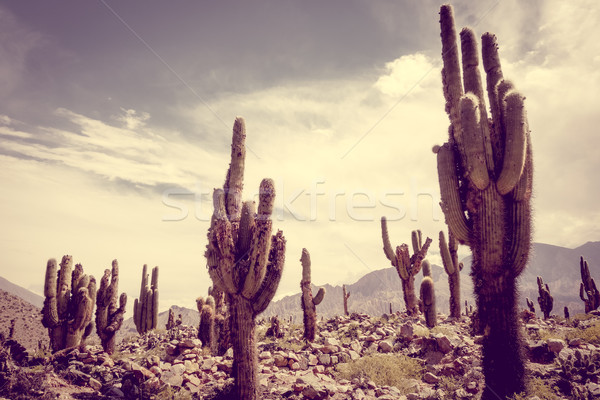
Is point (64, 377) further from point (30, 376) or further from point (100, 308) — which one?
point (100, 308)

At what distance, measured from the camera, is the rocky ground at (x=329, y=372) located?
772 cm

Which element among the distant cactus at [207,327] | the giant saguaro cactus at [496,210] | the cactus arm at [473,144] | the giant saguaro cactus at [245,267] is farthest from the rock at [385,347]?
the cactus arm at [473,144]

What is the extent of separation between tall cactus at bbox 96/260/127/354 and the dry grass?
393 inches

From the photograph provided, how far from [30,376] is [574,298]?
136 metres

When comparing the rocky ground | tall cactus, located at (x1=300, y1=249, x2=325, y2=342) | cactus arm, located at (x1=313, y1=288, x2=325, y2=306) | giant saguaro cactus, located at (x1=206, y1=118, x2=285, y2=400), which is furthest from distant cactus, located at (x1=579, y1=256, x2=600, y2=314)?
giant saguaro cactus, located at (x1=206, y1=118, x2=285, y2=400)

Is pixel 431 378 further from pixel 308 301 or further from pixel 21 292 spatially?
pixel 21 292

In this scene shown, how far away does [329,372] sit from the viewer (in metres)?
10.5

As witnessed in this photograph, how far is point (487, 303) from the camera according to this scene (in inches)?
291

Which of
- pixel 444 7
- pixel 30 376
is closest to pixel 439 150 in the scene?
pixel 444 7

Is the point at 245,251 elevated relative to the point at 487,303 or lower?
elevated

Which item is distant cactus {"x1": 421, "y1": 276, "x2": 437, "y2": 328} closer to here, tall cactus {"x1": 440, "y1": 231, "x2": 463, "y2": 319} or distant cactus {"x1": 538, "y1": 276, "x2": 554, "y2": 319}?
tall cactus {"x1": 440, "y1": 231, "x2": 463, "y2": 319}

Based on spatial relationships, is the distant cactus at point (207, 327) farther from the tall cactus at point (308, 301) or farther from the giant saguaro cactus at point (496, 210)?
the giant saguaro cactus at point (496, 210)

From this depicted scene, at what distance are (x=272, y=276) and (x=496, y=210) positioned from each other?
539 centimetres

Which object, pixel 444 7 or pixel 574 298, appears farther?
pixel 574 298
